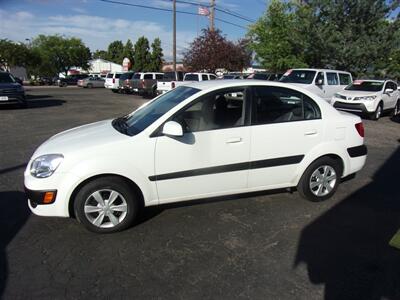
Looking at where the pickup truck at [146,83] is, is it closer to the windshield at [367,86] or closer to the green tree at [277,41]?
the green tree at [277,41]

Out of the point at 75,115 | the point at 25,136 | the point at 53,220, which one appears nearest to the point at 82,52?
the point at 75,115

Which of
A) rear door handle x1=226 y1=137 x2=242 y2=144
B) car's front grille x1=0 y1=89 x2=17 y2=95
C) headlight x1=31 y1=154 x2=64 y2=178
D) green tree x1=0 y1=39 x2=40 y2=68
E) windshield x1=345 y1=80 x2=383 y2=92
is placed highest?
green tree x1=0 y1=39 x2=40 y2=68

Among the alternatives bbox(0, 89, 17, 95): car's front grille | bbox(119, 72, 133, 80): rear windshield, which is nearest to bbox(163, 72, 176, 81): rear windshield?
bbox(119, 72, 133, 80): rear windshield

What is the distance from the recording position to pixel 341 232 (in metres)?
3.90

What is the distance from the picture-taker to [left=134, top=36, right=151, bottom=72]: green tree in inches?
2709

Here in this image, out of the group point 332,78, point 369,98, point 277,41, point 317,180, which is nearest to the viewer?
point 317,180

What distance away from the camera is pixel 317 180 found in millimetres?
4648

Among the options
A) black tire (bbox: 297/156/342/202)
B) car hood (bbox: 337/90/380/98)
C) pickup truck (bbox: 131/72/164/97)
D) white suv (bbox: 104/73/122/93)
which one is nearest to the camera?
black tire (bbox: 297/156/342/202)

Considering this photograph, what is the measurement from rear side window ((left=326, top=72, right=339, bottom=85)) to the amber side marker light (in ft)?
45.2

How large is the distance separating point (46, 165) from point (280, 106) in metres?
2.80

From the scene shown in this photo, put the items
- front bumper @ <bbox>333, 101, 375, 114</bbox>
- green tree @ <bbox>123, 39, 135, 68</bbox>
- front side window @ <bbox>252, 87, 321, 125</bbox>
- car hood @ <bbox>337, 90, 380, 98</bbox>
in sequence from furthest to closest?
1. green tree @ <bbox>123, 39, 135, 68</bbox>
2. car hood @ <bbox>337, 90, 380, 98</bbox>
3. front bumper @ <bbox>333, 101, 375, 114</bbox>
4. front side window @ <bbox>252, 87, 321, 125</bbox>

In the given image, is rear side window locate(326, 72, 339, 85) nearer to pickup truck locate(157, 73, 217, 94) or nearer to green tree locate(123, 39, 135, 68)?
pickup truck locate(157, 73, 217, 94)

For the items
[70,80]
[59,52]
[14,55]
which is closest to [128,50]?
[59,52]

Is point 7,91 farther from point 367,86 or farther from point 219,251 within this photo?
point 367,86
